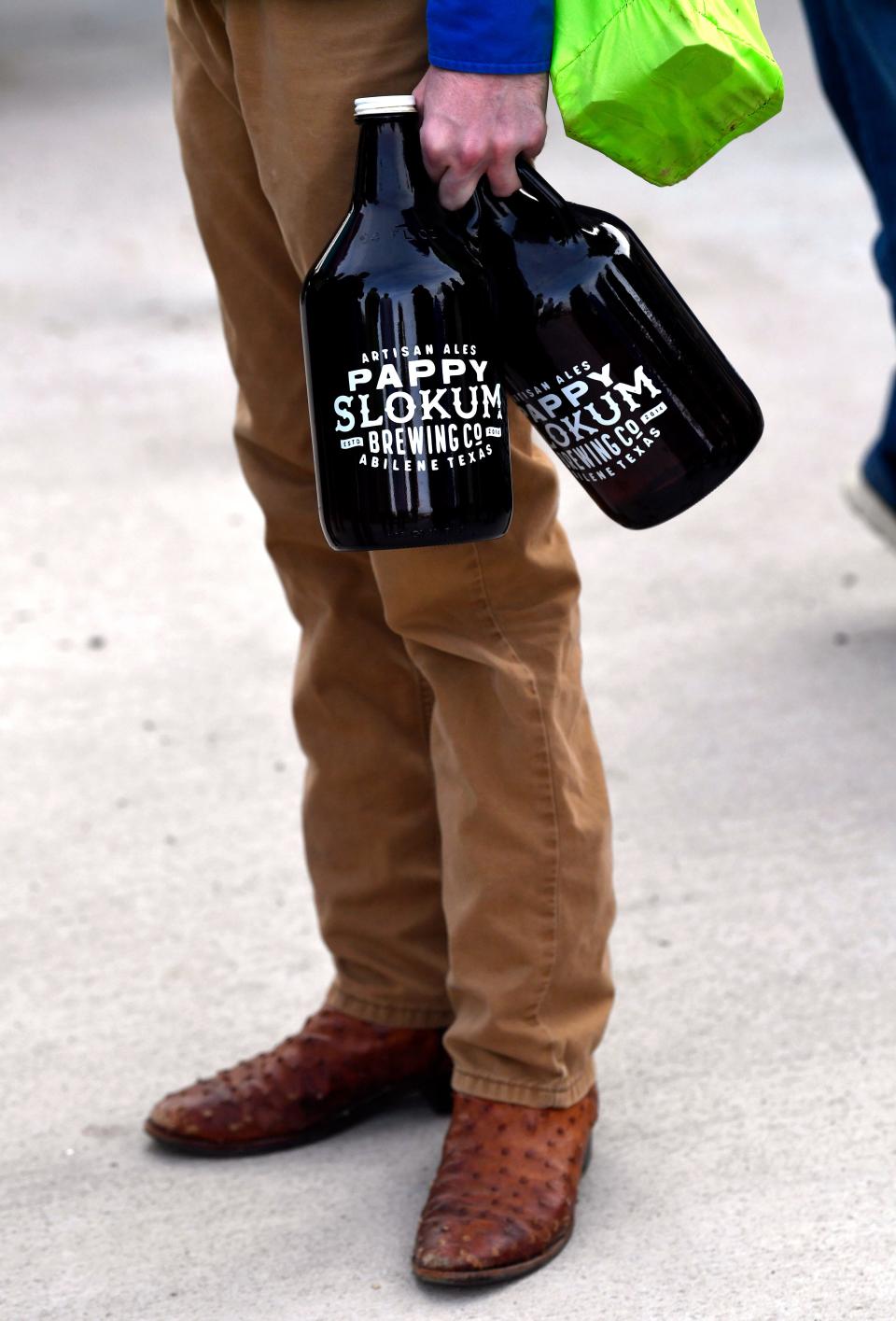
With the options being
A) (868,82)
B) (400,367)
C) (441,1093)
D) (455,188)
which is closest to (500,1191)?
(441,1093)

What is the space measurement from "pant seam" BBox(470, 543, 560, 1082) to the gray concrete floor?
26 centimetres

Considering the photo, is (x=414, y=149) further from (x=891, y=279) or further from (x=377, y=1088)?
(x=891, y=279)

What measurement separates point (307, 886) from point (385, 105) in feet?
4.48

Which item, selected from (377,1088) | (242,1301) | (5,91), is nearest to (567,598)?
(377,1088)

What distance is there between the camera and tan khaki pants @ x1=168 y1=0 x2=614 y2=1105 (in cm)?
152

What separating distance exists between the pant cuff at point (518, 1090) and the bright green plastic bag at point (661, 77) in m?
0.94

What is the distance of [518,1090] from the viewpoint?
68.1 inches

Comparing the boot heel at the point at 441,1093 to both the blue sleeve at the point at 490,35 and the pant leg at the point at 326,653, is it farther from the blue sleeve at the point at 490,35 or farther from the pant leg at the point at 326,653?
the blue sleeve at the point at 490,35

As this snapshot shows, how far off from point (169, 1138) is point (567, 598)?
0.79 m

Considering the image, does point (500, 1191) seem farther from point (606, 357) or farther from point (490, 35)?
point (490, 35)

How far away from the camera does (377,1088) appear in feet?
6.33

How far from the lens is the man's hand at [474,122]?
1.41m

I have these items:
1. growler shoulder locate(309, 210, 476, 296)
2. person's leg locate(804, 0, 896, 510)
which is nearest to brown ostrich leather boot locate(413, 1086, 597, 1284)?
growler shoulder locate(309, 210, 476, 296)

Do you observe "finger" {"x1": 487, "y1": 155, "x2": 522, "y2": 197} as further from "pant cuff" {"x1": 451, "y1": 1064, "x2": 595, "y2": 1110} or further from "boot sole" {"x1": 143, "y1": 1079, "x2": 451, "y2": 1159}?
"boot sole" {"x1": 143, "y1": 1079, "x2": 451, "y2": 1159}
